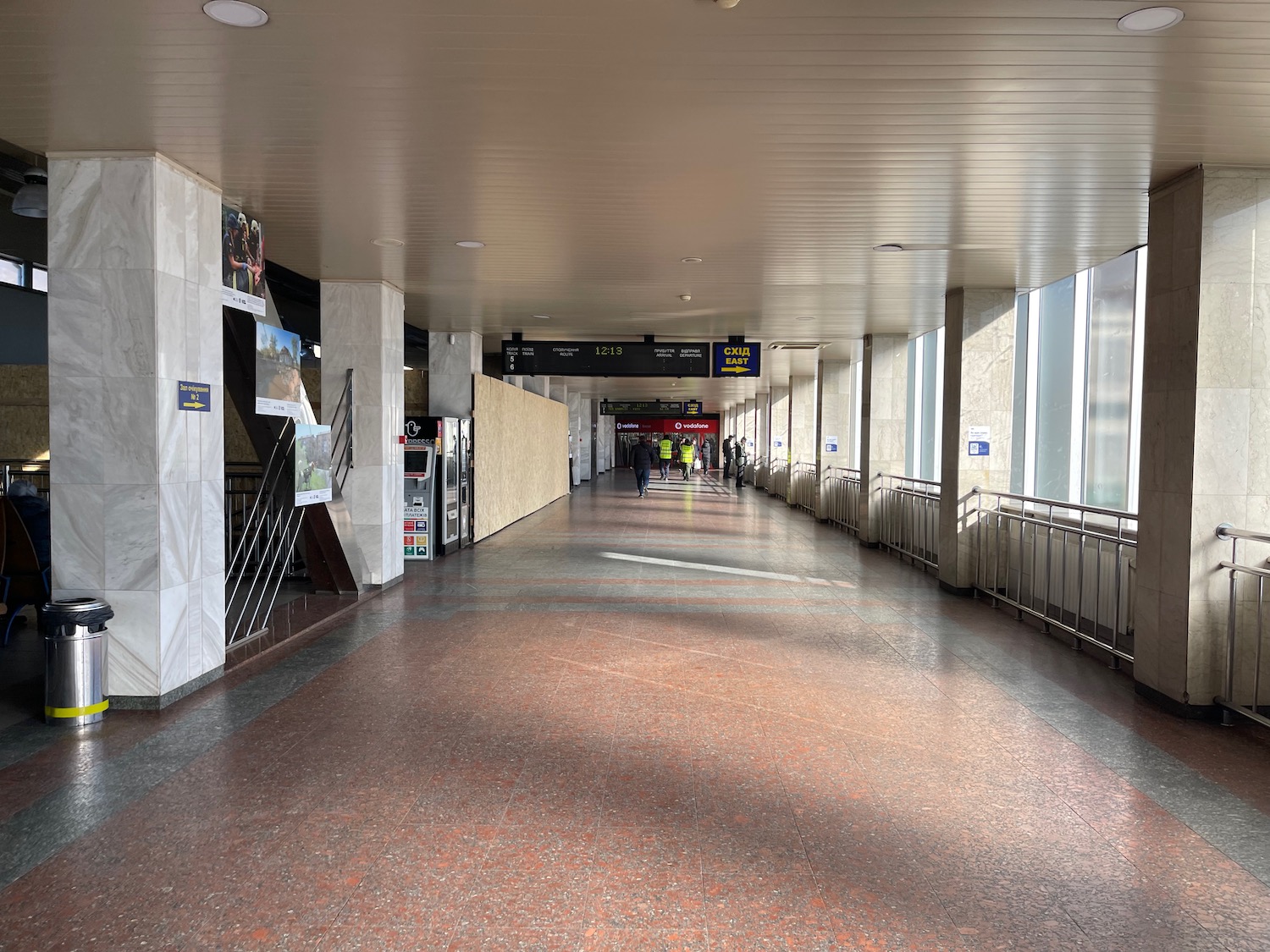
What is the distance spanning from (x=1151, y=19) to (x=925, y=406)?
13286mm

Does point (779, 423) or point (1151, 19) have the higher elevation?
point (1151, 19)

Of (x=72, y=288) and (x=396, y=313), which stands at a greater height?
(x=396, y=313)

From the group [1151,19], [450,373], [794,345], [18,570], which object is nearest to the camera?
[1151,19]

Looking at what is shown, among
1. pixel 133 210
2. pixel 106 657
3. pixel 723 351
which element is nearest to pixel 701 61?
pixel 133 210

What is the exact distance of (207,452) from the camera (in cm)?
551

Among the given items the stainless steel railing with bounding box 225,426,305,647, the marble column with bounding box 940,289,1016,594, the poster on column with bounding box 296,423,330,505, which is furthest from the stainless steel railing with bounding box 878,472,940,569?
the stainless steel railing with bounding box 225,426,305,647

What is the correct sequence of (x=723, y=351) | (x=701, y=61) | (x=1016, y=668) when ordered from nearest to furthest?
1. (x=701, y=61)
2. (x=1016, y=668)
3. (x=723, y=351)

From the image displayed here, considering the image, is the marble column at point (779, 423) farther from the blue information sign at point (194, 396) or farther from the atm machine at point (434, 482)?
the blue information sign at point (194, 396)

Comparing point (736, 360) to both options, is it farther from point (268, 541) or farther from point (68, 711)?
point (68, 711)

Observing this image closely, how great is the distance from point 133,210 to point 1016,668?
20.8 ft

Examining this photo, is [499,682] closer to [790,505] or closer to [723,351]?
[723,351]

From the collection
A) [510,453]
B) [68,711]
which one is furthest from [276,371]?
[510,453]

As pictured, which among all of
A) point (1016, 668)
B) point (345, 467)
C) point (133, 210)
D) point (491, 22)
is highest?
point (491, 22)

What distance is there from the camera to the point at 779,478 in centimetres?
2381
